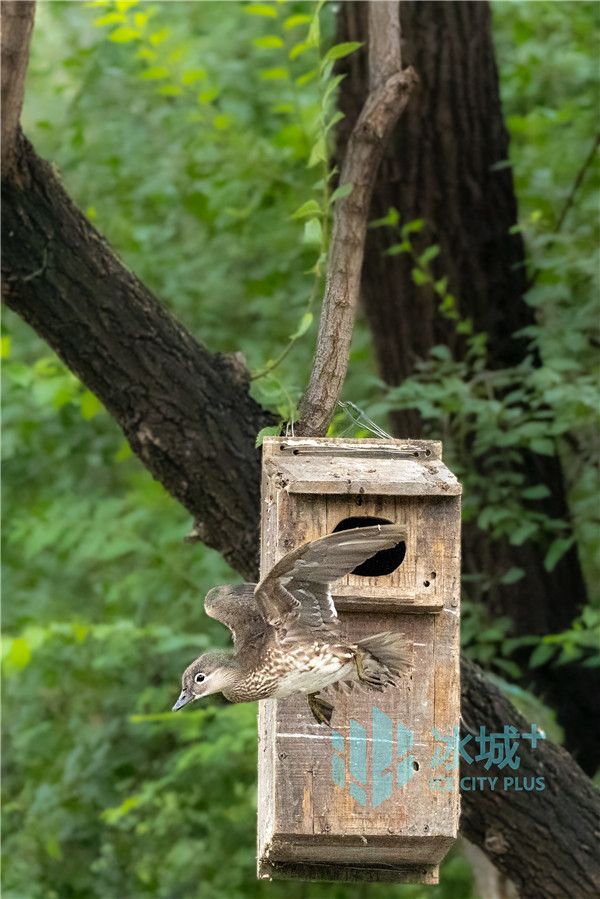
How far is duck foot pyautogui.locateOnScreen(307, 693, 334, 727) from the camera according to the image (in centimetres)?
263

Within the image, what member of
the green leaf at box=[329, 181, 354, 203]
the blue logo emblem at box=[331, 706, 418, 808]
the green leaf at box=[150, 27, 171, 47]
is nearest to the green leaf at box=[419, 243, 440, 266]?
the green leaf at box=[150, 27, 171, 47]

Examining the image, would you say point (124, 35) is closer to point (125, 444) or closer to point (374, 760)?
point (125, 444)

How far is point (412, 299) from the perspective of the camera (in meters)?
5.76

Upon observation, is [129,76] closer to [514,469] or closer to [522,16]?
[522,16]

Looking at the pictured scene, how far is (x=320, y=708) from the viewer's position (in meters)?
2.64

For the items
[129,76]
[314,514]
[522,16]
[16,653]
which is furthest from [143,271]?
[314,514]

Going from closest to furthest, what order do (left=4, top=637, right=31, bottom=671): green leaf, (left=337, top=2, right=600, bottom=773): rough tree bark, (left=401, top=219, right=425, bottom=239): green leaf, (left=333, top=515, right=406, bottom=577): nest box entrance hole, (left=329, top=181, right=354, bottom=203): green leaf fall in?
(left=333, top=515, right=406, bottom=577): nest box entrance hole
(left=329, top=181, right=354, bottom=203): green leaf
(left=4, top=637, right=31, bottom=671): green leaf
(left=401, top=219, right=425, bottom=239): green leaf
(left=337, top=2, right=600, bottom=773): rough tree bark

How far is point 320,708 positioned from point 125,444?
3676 mm

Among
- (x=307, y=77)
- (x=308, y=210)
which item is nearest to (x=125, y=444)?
(x=307, y=77)

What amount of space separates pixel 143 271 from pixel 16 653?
9.06ft

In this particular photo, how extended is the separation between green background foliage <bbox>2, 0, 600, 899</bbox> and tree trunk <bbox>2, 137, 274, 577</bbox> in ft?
4.39

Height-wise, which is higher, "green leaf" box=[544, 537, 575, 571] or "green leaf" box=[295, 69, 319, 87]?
A: "green leaf" box=[295, 69, 319, 87]

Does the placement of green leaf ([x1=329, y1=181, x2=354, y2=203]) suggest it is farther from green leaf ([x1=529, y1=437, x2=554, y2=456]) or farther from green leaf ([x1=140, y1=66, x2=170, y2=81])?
green leaf ([x1=140, y1=66, x2=170, y2=81])

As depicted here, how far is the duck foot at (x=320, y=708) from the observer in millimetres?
2631
